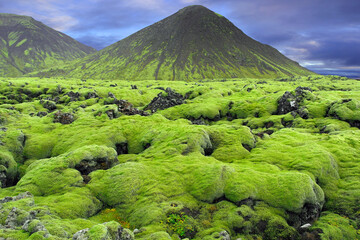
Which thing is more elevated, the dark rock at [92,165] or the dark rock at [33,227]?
the dark rock at [33,227]

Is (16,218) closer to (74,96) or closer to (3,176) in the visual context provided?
(3,176)

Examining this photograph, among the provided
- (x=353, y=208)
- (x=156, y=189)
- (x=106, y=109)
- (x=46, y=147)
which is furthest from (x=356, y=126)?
(x=46, y=147)

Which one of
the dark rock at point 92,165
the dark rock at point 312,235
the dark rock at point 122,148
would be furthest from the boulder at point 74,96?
the dark rock at point 312,235

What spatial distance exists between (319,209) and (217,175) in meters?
10.9

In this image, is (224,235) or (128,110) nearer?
(224,235)

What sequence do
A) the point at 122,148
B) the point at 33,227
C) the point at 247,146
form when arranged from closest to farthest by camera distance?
the point at 33,227, the point at 247,146, the point at 122,148

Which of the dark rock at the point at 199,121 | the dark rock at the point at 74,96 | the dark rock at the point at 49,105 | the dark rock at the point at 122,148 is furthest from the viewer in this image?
the dark rock at the point at 74,96

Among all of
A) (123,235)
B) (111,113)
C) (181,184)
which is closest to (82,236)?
(123,235)

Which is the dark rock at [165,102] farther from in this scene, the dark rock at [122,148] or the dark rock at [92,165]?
the dark rock at [92,165]

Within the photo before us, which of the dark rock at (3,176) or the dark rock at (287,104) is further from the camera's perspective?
the dark rock at (287,104)

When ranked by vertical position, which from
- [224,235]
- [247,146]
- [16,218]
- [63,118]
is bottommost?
[224,235]

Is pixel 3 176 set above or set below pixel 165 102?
below

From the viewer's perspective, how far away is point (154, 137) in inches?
1464

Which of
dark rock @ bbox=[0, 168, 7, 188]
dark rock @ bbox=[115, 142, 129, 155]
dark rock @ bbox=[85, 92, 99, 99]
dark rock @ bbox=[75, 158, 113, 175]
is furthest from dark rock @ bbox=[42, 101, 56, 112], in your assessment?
dark rock @ bbox=[75, 158, 113, 175]
